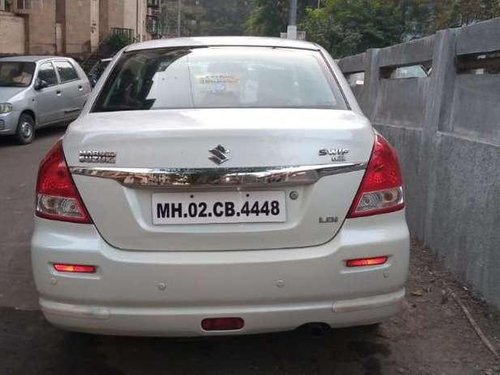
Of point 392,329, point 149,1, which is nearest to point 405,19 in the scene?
point 392,329

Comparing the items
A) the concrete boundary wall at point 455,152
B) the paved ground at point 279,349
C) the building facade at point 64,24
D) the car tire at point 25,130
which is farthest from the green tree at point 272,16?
the paved ground at point 279,349

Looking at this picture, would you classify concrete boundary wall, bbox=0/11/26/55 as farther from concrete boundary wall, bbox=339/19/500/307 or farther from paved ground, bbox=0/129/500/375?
paved ground, bbox=0/129/500/375

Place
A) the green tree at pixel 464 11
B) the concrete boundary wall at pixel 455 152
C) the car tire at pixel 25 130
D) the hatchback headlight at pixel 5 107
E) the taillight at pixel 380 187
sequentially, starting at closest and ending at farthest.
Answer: the taillight at pixel 380 187, the concrete boundary wall at pixel 455 152, the hatchback headlight at pixel 5 107, the car tire at pixel 25 130, the green tree at pixel 464 11

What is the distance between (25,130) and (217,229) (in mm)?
10072

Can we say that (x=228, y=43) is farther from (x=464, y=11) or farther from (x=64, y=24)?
(x=64, y=24)

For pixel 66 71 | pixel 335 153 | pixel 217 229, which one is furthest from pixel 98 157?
pixel 66 71

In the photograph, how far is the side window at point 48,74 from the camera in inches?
508

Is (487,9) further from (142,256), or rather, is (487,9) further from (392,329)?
(142,256)

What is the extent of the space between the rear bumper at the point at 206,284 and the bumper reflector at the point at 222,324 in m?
0.02

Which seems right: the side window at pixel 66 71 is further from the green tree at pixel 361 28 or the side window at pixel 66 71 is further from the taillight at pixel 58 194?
the green tree at pixel 361 28

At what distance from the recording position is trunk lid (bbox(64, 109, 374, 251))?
279 centimetres

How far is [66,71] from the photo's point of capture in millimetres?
14055

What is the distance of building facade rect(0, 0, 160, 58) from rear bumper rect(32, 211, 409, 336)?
24.6m

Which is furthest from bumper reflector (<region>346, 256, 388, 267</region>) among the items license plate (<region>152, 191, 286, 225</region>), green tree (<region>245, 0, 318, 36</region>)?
green tree (<region>245, 0, 318, 36</region>)
